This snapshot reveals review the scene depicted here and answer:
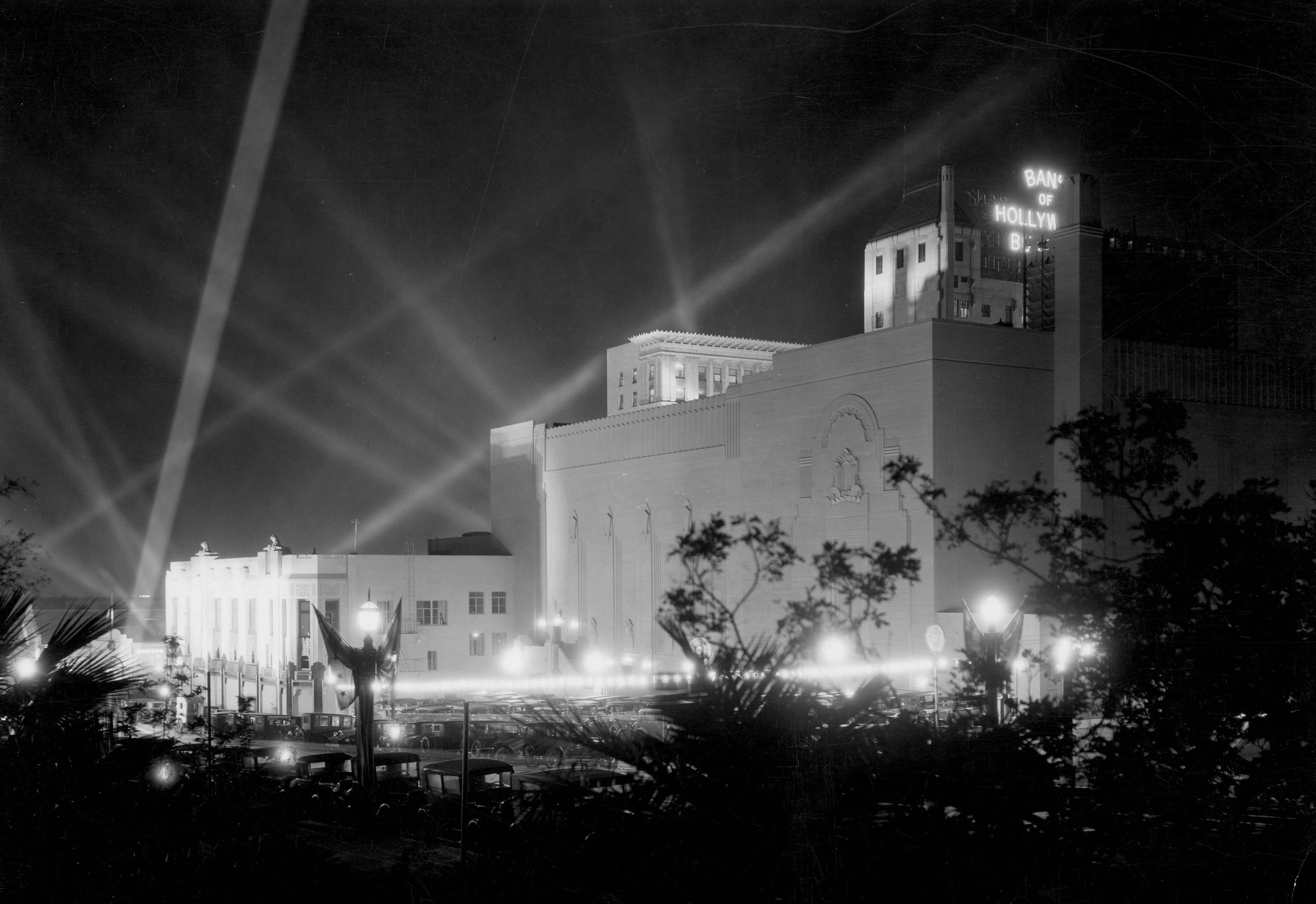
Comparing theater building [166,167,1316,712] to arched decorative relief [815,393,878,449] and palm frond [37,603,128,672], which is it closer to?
arched decorative relief [815,393,878,449]

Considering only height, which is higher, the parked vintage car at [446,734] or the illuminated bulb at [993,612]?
the illuminated bulb at [993,612]

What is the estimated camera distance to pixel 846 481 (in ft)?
172

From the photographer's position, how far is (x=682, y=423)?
6556cm

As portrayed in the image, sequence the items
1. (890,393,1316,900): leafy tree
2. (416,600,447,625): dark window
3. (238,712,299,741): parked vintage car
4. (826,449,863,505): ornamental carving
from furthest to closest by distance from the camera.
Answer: (416,600,447,625): dark window, (826,449,863,505): ornamental carving, (238,712,299,741): parked vintage car, (890,393,1316,900): leafy tree

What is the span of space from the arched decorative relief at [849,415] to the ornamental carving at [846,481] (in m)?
1.08

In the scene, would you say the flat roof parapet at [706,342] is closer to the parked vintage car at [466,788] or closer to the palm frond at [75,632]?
the parked vintage car at [466,788]

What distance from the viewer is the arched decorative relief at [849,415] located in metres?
51.2

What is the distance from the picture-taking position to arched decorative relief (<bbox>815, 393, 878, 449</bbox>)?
5119 cm

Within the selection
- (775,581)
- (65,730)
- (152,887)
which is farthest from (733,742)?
(775,581)

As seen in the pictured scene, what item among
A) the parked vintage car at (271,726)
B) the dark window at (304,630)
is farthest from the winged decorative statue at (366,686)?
the dark window at (304,630)

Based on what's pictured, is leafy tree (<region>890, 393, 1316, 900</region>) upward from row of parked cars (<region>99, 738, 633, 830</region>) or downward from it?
upward

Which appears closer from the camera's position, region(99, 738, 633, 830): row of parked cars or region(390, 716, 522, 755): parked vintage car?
region(99, 738, 633, 830): row of parked cars

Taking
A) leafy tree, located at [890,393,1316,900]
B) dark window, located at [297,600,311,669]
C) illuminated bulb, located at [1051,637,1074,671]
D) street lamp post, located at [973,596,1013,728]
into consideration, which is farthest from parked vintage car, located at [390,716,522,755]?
dark window, located at [297,600,311,669]

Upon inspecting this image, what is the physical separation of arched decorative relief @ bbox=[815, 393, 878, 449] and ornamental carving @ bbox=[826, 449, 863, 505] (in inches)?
42.4
